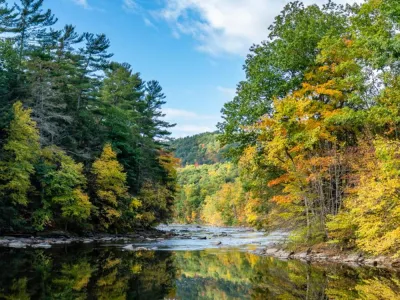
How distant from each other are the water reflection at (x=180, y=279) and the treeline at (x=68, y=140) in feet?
34.1

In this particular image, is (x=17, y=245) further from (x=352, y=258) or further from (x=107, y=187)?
(x=352, y=258)

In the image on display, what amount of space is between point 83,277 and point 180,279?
134 inches

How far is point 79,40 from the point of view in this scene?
4278 centimetres

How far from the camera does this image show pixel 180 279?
47.5 feet

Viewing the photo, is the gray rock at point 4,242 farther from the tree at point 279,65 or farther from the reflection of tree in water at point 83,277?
the tree at point 279,65

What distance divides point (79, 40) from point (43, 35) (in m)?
5.14

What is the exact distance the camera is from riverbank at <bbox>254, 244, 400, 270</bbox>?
1789 cm

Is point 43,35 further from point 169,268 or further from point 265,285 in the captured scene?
point 265,285

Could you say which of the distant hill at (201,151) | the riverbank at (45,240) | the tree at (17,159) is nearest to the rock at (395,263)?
the riverbank at (45,240)

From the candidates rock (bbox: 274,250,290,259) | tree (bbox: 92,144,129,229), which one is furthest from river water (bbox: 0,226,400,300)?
tree (bbox: 92,144,129,229)

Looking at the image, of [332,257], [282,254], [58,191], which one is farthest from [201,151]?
[332,257]

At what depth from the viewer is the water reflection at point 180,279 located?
37.3ft

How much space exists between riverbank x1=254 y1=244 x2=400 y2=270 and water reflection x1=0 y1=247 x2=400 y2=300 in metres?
1.79

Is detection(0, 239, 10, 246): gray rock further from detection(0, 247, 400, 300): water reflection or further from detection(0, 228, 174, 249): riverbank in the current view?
detection(0, 247, 400, 300): water reflection
